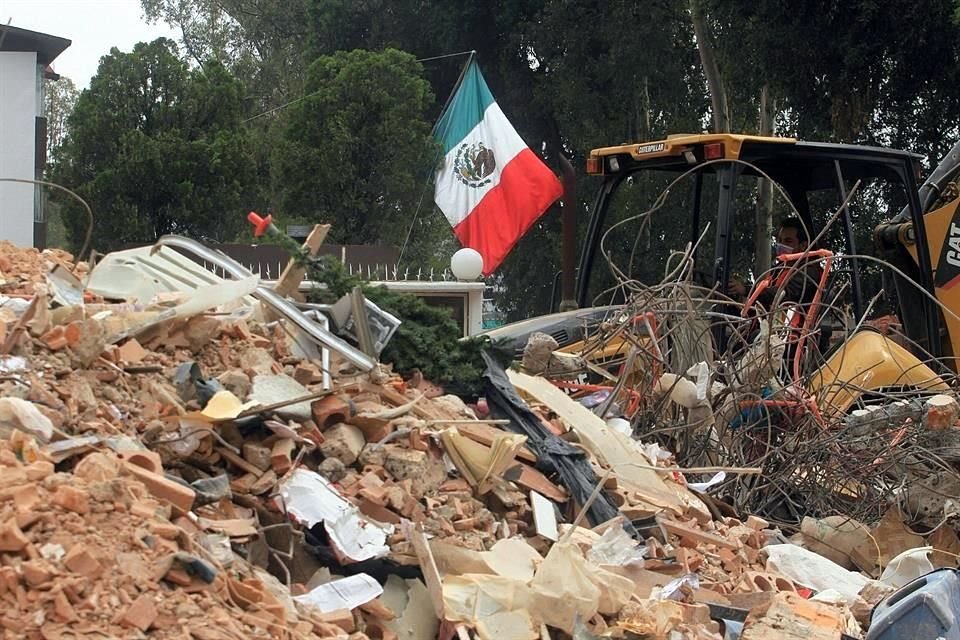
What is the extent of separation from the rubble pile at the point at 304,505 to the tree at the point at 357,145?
1570 cm

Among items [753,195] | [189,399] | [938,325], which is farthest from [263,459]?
[753,195]

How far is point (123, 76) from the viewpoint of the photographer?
71.8 ft

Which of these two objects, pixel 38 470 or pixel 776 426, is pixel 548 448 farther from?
pixel 38 470

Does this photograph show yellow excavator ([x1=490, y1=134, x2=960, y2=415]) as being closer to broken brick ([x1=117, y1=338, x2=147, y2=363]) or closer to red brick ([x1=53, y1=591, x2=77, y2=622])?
broken brick ([x1=117, y1=338, x2=147, y2=363])

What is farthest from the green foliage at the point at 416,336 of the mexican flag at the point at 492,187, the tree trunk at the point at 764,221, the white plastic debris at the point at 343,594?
the tree trunk at the point at 764,221

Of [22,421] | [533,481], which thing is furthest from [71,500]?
[533,481]

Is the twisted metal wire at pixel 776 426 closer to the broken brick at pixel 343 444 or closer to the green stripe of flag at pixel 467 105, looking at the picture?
the broken brick at pixel 343 444

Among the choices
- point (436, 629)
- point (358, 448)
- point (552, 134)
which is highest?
point (552, 134)

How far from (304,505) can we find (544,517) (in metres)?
1.15

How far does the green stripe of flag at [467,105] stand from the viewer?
18828mm

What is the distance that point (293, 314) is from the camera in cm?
569

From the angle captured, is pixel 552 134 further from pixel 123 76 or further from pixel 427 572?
pixel 427 572

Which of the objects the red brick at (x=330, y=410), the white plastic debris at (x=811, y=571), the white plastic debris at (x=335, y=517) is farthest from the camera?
the white plastic debris at (x=811, y=571)

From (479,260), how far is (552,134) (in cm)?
1335
